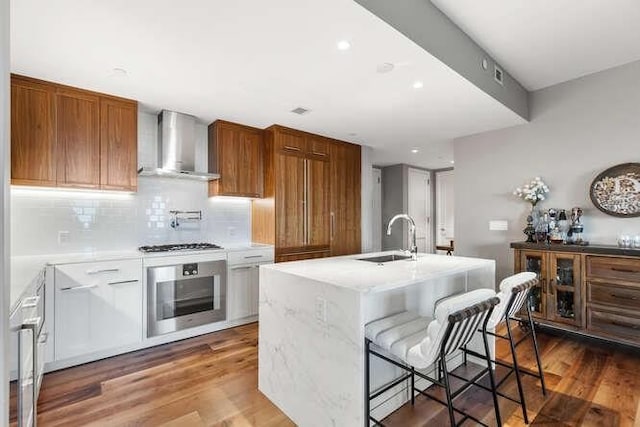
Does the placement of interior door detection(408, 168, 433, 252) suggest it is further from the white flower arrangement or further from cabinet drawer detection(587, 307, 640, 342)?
cabinet drawer detection(587, 307, 640, 342)

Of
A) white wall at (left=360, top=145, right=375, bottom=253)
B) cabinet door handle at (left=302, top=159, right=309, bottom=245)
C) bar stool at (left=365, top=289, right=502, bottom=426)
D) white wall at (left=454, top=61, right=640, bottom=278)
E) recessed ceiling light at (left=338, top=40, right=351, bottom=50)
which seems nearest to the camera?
bar stool at (left=365, top=289, right=502, bottom=426)

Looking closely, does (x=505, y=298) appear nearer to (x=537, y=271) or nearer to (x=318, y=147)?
(x=537, y=271)

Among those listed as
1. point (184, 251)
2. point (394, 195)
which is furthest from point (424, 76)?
point (394, 195)

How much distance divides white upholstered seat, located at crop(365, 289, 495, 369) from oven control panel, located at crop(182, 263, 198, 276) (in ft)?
6.79

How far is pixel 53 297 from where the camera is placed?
2.45m

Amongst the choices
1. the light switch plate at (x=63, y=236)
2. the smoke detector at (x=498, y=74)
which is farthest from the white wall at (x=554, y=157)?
the light switch plate at (x=63, y=236)

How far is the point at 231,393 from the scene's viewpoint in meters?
2.21

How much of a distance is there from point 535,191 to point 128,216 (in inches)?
176

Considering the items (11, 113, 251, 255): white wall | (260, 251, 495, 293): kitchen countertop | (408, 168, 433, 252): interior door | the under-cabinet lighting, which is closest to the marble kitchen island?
(260, 251, 495, 293): kitchen countertop

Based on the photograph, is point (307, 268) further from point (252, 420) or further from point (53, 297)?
point (53, 297)

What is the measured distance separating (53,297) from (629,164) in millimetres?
5208

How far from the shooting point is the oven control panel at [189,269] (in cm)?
312

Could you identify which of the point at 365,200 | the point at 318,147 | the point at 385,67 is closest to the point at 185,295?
the point at 318,147

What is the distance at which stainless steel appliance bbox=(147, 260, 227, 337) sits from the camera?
9.71 feet
